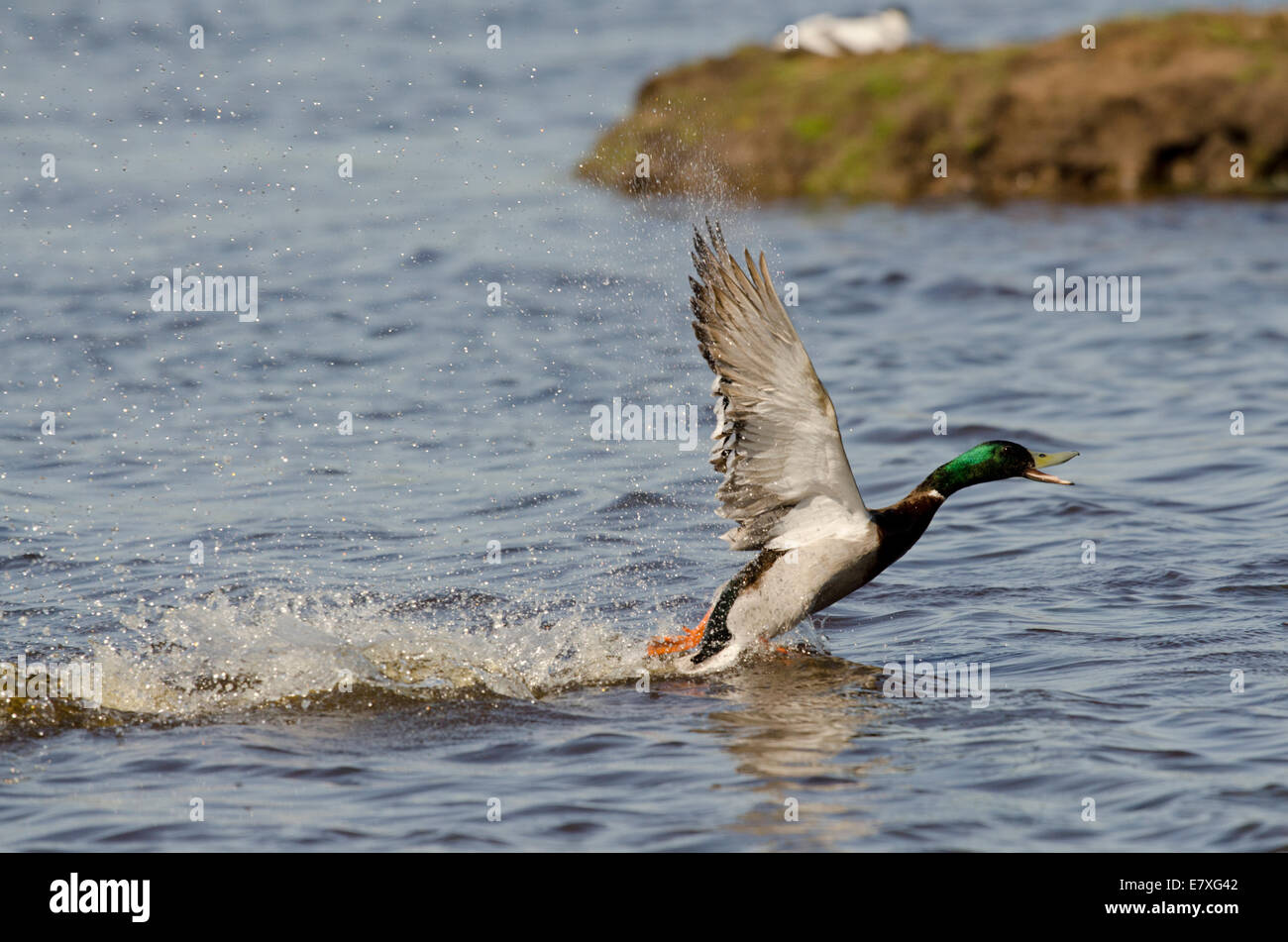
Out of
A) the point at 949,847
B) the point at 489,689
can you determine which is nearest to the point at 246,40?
the point at 489,689

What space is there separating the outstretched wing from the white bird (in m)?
17.3

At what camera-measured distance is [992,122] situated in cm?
2014

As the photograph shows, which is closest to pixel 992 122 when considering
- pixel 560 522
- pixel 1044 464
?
pixel 560 522

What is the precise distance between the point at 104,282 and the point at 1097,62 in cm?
1244

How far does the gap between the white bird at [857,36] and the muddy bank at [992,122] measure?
0.76m

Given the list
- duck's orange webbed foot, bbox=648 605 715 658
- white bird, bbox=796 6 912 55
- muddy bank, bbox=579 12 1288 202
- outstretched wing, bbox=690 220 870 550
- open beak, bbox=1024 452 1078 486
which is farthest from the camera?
white bird, bbox=796 6 912 55

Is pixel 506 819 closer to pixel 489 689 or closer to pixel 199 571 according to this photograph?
pixel 489 689

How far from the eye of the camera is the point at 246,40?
1162 inches

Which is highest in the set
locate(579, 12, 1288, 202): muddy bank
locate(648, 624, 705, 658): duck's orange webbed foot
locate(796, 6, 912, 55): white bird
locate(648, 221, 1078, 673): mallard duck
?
locate(796, 6, 912, 55): white bird

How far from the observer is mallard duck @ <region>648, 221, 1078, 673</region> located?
6488 mm

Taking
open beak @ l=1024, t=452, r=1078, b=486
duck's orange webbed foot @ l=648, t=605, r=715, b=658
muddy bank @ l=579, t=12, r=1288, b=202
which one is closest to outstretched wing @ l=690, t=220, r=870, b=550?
duck's orange webbed foot @ l=648, t=605, r=715, b=658

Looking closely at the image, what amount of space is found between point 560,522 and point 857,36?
605 inches

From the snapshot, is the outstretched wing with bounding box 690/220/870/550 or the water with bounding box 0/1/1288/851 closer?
the water with bounding box 0/1/1288/851

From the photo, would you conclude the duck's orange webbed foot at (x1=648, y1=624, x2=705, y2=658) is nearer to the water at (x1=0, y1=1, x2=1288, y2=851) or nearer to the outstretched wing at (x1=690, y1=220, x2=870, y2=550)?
the water at (x1=0, y1=1, x2=1288, y2=851)
